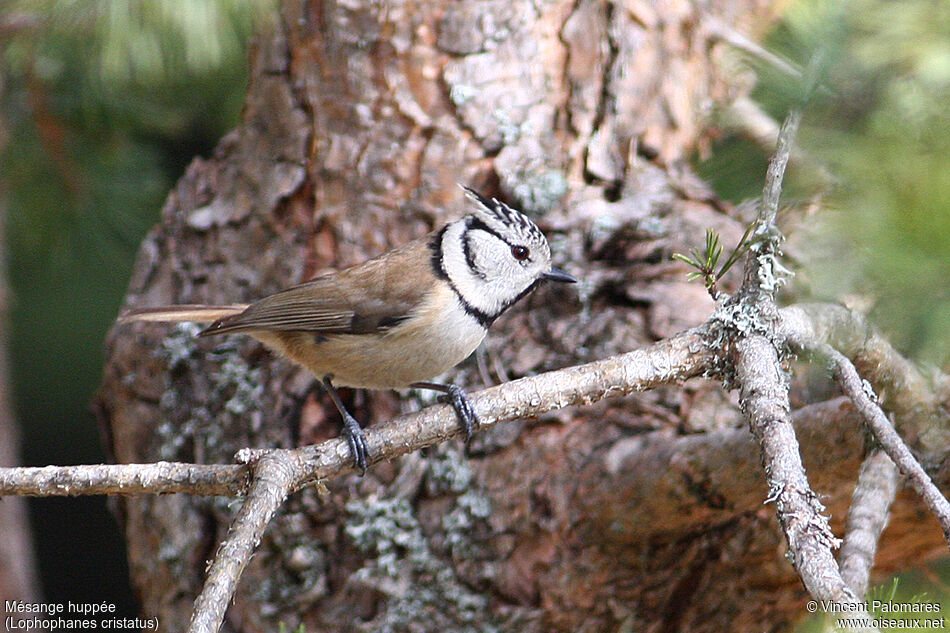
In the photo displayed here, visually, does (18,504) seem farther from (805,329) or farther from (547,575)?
(805,329)

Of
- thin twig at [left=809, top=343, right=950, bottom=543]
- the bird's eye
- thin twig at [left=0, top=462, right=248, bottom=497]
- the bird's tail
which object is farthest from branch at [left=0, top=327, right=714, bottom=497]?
the bird's tail

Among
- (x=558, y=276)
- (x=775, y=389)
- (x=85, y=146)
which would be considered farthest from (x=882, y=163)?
(x=85, y=146)

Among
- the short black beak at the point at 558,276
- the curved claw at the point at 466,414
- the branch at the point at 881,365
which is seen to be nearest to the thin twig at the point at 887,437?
the branch at the point at 881,365

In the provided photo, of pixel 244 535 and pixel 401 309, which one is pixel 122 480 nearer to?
pixel 244 535

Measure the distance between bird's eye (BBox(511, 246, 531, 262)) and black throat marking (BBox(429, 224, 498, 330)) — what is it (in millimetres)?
168

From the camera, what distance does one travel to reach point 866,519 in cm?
156

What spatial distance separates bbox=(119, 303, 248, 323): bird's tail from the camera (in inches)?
99.7

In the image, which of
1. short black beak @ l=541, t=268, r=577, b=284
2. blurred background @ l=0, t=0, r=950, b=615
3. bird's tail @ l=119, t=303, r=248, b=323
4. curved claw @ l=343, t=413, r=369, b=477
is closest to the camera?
blurred background @ l=0, t=0, r=950, b=615

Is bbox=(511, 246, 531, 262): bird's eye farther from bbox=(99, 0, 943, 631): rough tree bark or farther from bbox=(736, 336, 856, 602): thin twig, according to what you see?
bbox=(736, 336, 856, 602): thin twig

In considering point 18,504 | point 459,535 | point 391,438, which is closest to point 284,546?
point 459,535

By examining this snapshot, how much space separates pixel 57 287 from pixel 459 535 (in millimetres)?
2693

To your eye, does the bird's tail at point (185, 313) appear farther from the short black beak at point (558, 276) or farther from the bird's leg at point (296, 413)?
the short black beak at point (558, 276)

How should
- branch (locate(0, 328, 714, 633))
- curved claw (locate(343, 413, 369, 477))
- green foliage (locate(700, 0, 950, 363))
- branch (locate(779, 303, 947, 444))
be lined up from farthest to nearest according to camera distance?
curved claw (locate(343, 413, 369, 477)) < branch (locate(779, 303, 947, 444)) < branch (locate(0, 328, 714, 633)) < green foliage (locate(700, 0, 950, 363))

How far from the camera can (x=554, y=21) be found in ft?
8.71
